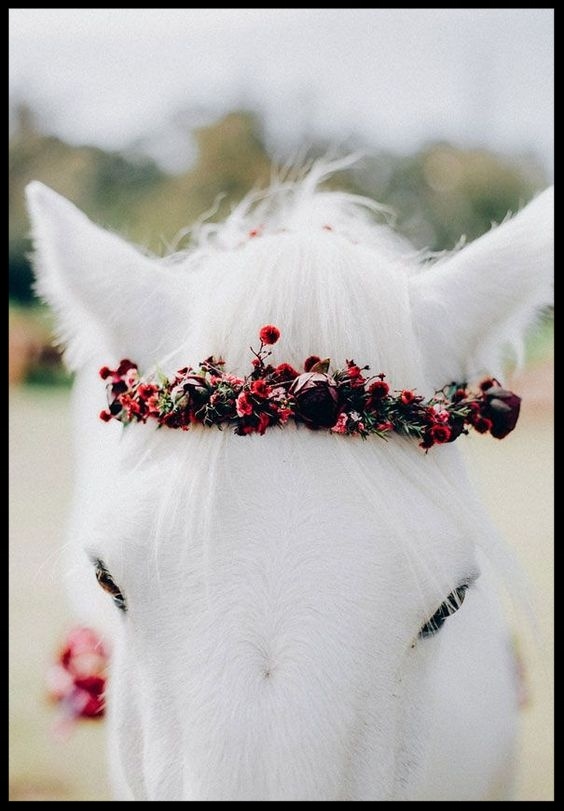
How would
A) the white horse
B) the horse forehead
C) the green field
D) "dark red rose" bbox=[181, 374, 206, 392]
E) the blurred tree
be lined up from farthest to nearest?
1. the blurred tree
2. the green field
3. "dark red rose" bbox=[181, 374, 206, 392]
4. the horse forehead
5. the white horse

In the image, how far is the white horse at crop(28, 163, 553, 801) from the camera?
1389 mm

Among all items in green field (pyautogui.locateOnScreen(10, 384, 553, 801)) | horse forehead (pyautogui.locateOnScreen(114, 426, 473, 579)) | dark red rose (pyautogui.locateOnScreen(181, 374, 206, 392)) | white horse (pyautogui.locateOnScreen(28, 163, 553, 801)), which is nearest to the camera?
white horse (pyautogui.locateOnScreen(28, 163, 553, 801))

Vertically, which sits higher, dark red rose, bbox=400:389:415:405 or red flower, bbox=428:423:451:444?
dark red rose, bbox=400:389:415:405

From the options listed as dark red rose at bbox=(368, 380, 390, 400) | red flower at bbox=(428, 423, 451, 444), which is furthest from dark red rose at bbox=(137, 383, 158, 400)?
red flower at bbox=(428, 423, 451, 444)

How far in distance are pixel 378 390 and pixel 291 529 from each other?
396 millimetres

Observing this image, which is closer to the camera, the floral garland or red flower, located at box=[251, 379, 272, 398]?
red flower, located at box=[251, 379, 272, 398]

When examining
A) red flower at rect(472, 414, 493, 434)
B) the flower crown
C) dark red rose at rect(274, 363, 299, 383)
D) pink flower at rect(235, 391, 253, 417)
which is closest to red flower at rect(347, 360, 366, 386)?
the flower crown

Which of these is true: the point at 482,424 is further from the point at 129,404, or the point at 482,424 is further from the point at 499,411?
the point at 129,404

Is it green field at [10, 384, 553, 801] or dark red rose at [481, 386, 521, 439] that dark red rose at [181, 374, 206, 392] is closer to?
green field at [10, 384, 553, 801]

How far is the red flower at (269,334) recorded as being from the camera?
1.69m

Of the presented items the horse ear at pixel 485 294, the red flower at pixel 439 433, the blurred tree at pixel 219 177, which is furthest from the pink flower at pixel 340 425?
the blurred tree at pixel 219 177

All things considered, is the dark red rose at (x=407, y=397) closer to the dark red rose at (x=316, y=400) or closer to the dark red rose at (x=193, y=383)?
the dark red rose at (x=316, y=400)

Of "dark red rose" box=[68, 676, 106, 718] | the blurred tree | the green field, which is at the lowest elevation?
the green field

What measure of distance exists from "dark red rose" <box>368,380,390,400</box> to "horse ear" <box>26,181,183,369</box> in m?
0.62
